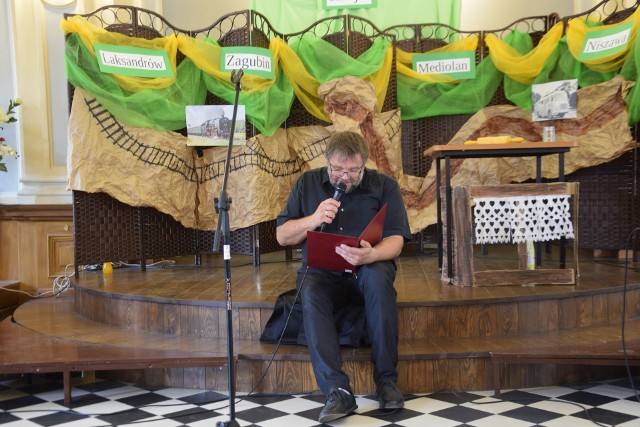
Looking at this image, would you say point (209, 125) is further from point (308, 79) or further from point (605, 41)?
point (605, 41)

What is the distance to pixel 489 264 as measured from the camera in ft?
15.7

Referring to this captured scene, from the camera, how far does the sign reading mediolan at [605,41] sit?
4.90 m

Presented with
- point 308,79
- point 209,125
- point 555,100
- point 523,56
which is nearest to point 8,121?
point 209,125

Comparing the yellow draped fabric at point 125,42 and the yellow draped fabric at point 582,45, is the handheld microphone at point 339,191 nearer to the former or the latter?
the yellow draped fabric at point 125,42

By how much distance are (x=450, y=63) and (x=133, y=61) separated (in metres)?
2.39

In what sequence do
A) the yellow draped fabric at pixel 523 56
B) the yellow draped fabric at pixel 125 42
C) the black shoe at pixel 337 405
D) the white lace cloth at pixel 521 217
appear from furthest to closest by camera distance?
the yellow draped fabric at pixel 523 56, the yellow draped fabric at pixel 125 42, the white lace cloth at pixel 521 217, the black shoe at pixel 337 405

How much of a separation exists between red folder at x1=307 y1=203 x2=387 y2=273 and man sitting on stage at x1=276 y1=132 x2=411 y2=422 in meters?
0.03

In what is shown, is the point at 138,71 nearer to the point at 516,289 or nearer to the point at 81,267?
the point at 81,267

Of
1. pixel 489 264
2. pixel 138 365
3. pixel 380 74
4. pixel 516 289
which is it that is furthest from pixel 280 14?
pixel 138 365

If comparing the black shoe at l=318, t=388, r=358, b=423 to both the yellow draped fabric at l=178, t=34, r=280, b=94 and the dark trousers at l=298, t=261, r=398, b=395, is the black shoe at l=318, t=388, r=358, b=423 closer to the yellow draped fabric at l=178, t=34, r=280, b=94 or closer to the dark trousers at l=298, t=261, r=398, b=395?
the dark trousers at l=298, t=261, r=398, b=395

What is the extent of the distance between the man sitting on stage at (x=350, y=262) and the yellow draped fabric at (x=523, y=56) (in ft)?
8.41

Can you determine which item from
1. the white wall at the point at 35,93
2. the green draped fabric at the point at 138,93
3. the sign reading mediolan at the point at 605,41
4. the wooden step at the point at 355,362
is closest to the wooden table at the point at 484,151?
the wooden step at the point at 355,362

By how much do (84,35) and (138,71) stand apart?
1.32ft

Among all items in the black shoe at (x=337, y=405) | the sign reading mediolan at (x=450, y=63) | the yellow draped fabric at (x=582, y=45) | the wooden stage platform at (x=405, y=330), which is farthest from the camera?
the sign reading mediolan at (x=450, y=63)
